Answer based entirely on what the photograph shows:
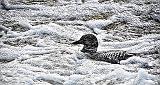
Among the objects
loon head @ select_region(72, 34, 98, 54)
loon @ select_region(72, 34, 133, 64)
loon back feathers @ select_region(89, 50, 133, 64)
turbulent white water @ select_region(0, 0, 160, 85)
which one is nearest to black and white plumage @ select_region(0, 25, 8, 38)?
turbulent white water @ select_region(0, 0, 160, 85)

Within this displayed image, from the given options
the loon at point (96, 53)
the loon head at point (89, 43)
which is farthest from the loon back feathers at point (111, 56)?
the loon head at point (89, 43)

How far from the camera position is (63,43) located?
20.3 feet

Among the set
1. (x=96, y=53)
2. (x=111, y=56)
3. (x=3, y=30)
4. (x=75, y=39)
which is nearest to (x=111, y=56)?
(x=111, y=56)

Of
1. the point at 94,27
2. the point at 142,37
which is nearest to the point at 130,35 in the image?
the point at 142,37

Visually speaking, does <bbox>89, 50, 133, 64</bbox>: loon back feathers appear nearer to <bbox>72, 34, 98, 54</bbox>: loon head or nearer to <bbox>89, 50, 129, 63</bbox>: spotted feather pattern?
<bbox>89, 50, 129, 63</bbox>: spotted feather pattern

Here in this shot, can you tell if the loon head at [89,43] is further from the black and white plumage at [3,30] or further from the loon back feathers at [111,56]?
the black and white plumage at [3,30]

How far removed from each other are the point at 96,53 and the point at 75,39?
0.69 metres

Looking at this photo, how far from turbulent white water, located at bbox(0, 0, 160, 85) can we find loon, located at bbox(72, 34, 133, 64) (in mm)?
101

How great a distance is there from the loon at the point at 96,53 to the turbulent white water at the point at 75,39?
101mm

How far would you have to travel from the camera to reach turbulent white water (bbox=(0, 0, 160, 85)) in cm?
503

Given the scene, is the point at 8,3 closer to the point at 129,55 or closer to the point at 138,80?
the point at 129,55

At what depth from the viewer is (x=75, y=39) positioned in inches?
250

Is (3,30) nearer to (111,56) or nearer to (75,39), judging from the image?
(75,39)

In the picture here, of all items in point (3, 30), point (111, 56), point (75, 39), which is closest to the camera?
point (111, 56)
